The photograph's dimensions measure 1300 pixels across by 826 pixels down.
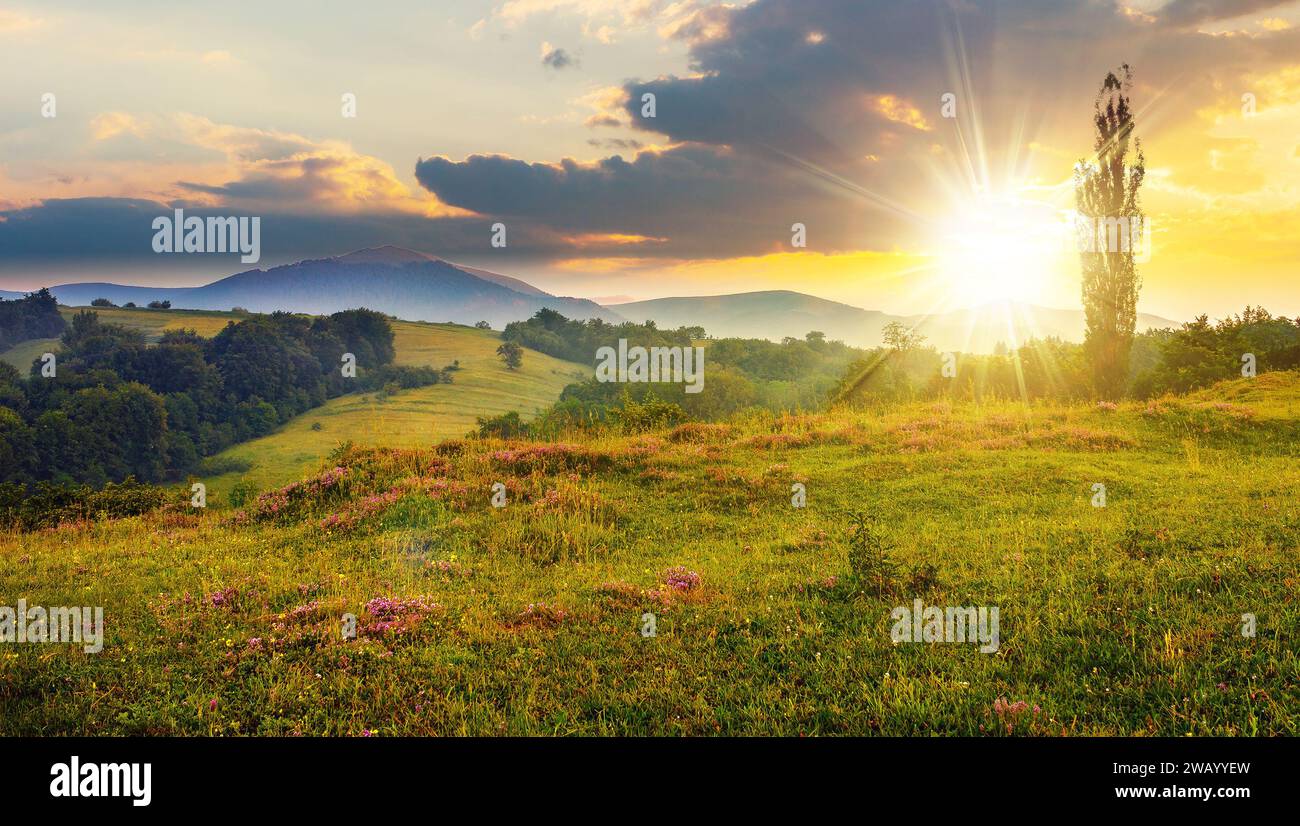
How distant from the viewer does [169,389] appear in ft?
353

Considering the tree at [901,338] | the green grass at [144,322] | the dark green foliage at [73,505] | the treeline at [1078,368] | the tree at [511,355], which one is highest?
the green grass at [144,322]

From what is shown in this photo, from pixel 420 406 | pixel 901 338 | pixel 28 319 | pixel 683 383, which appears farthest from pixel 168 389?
pixel 901 338

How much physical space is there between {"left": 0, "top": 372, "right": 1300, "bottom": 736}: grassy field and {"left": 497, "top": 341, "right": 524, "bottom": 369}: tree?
127 metres

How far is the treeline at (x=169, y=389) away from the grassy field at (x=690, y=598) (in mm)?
79237

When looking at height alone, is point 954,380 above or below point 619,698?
above

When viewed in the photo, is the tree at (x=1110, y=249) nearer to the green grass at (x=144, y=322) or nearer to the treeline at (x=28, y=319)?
the green grass at (x=144, y=322)

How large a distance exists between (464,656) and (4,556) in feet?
42.4

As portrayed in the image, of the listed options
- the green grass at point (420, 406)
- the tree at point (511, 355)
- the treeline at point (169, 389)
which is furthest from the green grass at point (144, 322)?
the tree at point (511, 355)

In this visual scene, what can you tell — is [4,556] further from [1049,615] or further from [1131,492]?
[1131,492]

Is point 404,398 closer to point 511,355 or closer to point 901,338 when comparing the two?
point 511,355

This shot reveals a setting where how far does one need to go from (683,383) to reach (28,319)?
17653cm

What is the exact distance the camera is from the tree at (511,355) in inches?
5630
